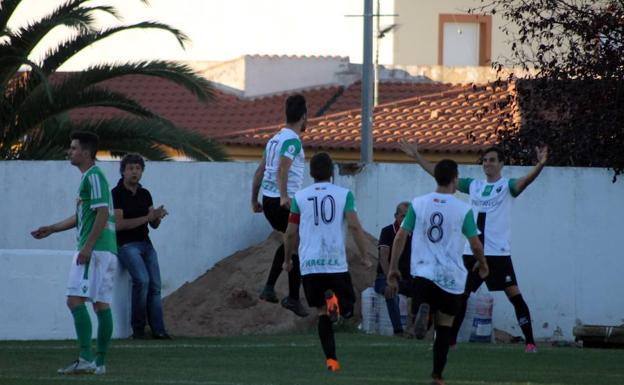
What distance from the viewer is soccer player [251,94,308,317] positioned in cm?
1276

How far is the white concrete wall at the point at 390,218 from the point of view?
18.5 meters

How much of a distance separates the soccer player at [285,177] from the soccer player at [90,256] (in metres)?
1.89

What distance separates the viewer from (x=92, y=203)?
37.2ft

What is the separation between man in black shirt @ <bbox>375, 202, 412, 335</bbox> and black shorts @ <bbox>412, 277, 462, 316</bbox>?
5.31 m

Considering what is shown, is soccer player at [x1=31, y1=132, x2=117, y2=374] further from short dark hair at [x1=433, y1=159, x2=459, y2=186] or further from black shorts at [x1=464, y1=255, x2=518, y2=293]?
black shorts at [x1=464, y1=255, x2=518, y2=293]

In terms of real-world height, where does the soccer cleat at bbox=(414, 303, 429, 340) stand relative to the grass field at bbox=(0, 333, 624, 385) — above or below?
above

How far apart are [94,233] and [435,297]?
2.78 meters

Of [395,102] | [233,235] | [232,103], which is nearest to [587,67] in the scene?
[233,235]

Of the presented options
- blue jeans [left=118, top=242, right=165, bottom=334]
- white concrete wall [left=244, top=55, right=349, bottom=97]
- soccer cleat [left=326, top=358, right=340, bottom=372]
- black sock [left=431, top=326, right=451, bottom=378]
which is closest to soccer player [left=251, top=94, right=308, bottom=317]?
soccer cleat [left=326, top=358, right=340, bottom=372]

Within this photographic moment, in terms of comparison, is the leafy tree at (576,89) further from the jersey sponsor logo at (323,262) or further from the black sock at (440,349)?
the black sock at (440,349)

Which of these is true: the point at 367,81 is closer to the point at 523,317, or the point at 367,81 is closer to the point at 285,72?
the point at 523,317

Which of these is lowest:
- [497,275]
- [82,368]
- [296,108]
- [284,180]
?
[82,368]

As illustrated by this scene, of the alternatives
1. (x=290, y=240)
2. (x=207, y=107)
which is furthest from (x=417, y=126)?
(x=290, y=240)

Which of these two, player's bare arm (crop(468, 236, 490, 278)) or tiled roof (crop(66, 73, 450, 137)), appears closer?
player's bare arm (crop(468, 236, 490, 278))
